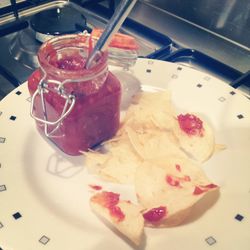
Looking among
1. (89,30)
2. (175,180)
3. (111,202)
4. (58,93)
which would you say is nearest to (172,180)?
(175,180)

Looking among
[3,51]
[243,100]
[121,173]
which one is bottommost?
[3,51]

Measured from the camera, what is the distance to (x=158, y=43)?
1.00 m

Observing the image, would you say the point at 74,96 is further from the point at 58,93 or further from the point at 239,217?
the point at 239,217

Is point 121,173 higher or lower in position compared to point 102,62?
lower

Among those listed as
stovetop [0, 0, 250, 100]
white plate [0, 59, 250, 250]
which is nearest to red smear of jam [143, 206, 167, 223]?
white plate [0, 59, 250, 250]

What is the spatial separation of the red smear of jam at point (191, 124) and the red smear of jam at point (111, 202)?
0.19 meters

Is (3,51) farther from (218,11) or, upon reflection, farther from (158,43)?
(218,11)

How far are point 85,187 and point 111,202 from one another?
0.20 ft

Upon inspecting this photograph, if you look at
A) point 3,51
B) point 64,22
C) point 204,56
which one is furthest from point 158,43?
point 3,51

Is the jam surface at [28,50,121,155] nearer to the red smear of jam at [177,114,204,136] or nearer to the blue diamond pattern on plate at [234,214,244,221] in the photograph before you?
the red smear of jam at [177,114,204,136]

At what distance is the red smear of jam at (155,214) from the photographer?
56 centimetres

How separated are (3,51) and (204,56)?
0.50 meters

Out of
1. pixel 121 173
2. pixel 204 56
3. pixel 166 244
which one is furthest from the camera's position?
pixel 204 56

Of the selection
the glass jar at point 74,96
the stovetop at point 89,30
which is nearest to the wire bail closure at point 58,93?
the glass jar at point 74,96
